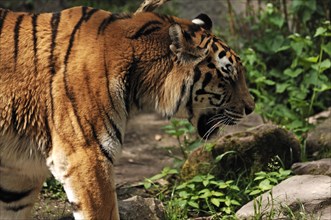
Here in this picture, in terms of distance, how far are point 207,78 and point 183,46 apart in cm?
23

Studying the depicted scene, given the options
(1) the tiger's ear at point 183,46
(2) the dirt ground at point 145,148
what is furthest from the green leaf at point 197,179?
(1) the tiger's ear at point 183,46

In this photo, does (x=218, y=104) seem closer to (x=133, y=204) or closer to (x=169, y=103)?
(x=169, y=103)

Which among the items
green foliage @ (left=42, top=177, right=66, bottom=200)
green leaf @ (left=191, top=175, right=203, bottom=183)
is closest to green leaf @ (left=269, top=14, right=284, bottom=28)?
green leaf @ (left=191, top=175, right=203, bottom=183)

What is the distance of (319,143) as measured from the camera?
579cm

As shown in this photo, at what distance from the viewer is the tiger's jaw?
167 inches

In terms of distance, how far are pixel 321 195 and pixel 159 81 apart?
1.36 metres

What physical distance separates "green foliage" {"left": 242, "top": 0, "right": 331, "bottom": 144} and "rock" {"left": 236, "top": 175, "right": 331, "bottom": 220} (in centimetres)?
114

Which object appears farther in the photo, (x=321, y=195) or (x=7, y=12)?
(x=321, y=195)

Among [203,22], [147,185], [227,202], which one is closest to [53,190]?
[147,185]

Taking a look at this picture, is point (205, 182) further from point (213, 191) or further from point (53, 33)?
point (53, 33)

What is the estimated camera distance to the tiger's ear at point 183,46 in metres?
3.97

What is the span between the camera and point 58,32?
399 cm

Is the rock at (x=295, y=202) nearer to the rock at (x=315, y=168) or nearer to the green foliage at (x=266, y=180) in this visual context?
the green foliage at (x=266, y=180)

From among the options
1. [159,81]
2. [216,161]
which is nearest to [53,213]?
[216,161]
